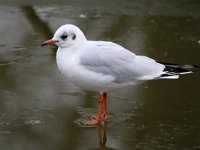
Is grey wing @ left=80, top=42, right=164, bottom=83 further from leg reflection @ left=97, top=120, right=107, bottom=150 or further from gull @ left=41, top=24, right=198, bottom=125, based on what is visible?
leg reflection @ left=97, top=120, right=107, bottom=150

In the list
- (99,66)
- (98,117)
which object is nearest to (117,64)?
(99,66)

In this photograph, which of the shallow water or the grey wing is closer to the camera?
the shallow water

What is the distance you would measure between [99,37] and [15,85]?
1.89m

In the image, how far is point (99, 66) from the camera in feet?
15.2

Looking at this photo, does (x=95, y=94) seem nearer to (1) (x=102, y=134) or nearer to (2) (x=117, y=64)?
(2) (x=117, y=64)

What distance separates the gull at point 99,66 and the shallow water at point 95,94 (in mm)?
335

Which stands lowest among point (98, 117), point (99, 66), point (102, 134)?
point (102, 134)

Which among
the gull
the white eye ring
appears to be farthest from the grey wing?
the white eye ring

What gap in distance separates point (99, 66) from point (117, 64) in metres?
0.18

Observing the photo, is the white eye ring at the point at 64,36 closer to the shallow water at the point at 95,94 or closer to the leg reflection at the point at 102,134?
the shallow water at the point at 95,94

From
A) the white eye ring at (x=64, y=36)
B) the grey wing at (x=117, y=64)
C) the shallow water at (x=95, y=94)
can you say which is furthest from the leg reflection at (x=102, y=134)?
the white eye ring at (x=64, y=36)

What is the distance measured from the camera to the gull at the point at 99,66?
461 cm

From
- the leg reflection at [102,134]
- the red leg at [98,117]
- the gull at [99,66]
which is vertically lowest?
the leg reflection at [102,134]

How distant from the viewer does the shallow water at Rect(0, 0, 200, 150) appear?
4.45 metres
